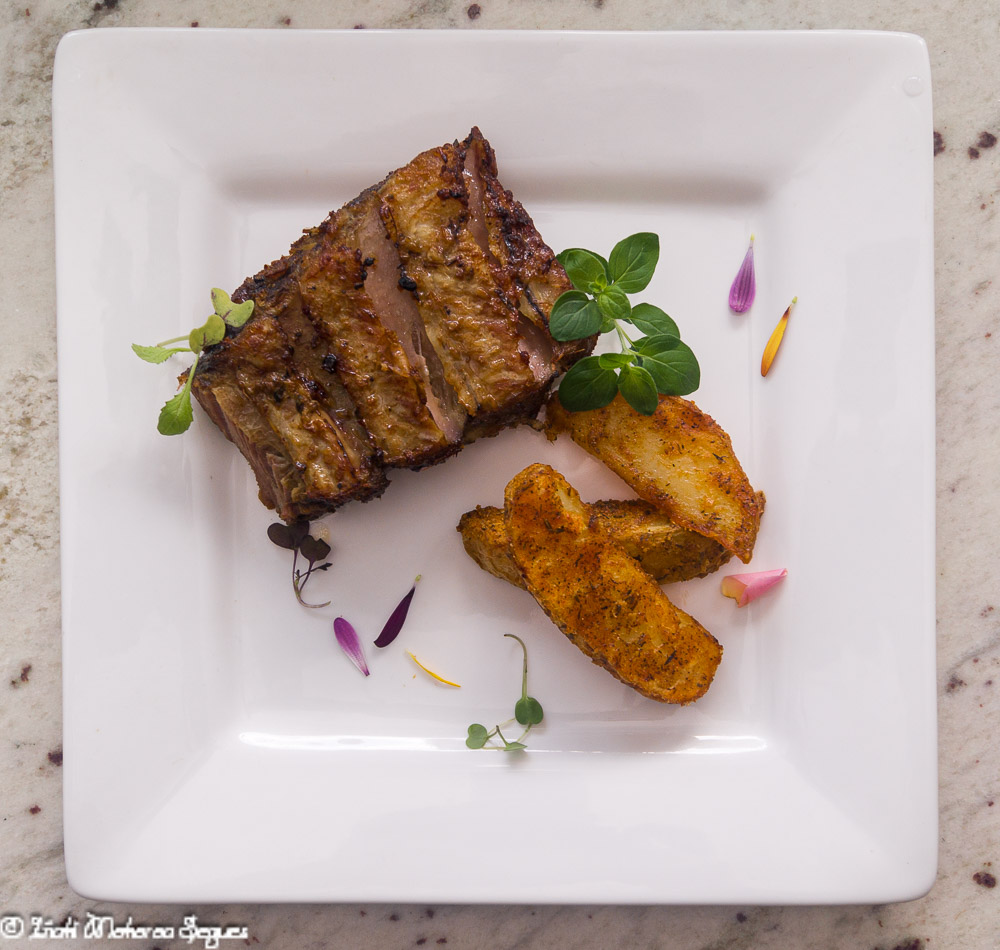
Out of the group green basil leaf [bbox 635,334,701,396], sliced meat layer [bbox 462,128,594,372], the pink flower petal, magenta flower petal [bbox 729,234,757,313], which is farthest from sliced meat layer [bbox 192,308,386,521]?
magenta flower petal [bbox 729,234,757,313]

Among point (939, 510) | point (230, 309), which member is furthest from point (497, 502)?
point (939, 510)

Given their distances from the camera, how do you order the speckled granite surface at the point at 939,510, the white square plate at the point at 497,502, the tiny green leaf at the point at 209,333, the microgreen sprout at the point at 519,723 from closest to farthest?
1. the tiny green leaf at the point at 209,333
2. the white square plate at the point at 497,502
3. the microgreen sprout at the point at 519,723
4. the speckled granite surface at the point at 939,510

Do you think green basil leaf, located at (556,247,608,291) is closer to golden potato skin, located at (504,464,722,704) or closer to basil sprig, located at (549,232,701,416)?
basil sprig, located at (549,232,701,416)

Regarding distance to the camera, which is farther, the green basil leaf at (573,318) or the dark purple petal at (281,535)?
the dark purple petal at (281,535)

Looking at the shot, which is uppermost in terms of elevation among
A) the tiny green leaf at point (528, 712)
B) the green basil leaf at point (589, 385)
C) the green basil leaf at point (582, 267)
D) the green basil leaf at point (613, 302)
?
the green basil leaf at point (582, 267)

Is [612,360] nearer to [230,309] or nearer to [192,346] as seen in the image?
[230,309]

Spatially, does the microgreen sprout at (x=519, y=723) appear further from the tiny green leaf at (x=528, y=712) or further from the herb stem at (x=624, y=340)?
the herb stem at (x=624, y=340)

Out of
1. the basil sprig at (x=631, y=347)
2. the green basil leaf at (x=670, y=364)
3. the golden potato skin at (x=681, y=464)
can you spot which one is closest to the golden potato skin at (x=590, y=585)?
the golden potato skin at (x=681, y=464)

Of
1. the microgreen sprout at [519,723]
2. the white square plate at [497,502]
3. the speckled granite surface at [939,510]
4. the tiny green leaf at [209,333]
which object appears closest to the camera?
the tiny green leaf at [209,333]
